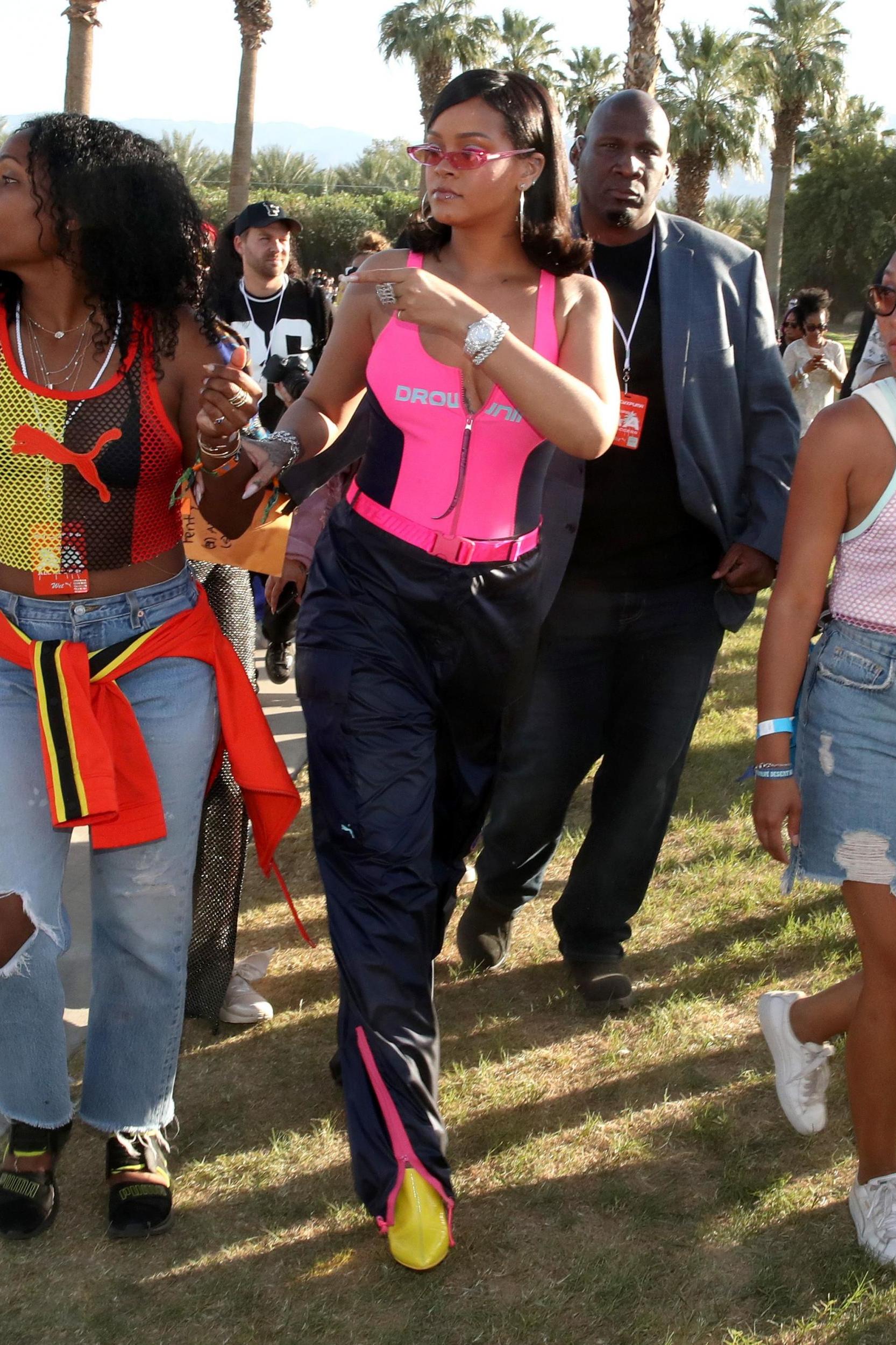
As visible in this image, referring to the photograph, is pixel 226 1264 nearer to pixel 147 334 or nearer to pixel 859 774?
pixel 859 774

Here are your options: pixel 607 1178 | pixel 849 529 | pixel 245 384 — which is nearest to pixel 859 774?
pixel 849 529

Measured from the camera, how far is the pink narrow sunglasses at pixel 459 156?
258 centimetres

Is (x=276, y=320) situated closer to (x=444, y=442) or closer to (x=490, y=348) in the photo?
(x=444, y=442)

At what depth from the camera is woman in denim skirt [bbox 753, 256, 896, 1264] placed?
2518 mm

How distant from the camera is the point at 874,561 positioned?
2.55 meters

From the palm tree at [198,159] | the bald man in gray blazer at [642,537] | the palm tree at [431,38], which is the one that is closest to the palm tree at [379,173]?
the palm tree at [198,159]

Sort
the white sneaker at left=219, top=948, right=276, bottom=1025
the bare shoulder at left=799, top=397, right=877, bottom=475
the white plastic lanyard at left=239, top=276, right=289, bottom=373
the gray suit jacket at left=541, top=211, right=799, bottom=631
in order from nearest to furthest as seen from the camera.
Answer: the bare shoulder at left=799, top=397, right=877, bottom=475 → the gray suit jacket at left=541, top=211, right=799, bottom=631 → the white sneaker at left=219, top=948, right=276, bottom=1025 → the white plastic lanyard at left=239, top=276, right=289, bottom=373

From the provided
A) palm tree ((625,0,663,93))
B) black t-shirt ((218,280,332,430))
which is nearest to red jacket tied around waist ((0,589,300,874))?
black t-shirt ((218,280,332,430))

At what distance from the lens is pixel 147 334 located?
106 inches

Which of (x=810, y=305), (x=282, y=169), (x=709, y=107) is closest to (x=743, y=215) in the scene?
(x=282, y=169)

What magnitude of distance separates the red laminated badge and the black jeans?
0.41m

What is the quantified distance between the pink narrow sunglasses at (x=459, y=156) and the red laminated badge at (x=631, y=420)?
0.98 meters

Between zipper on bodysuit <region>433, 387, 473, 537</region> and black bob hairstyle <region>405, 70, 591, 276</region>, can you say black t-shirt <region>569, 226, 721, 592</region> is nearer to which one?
black bob hairstyle <region>405, 70, 591, 276</region>

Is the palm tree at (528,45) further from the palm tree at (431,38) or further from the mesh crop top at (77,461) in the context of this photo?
the mesh crop top at (77,461)
